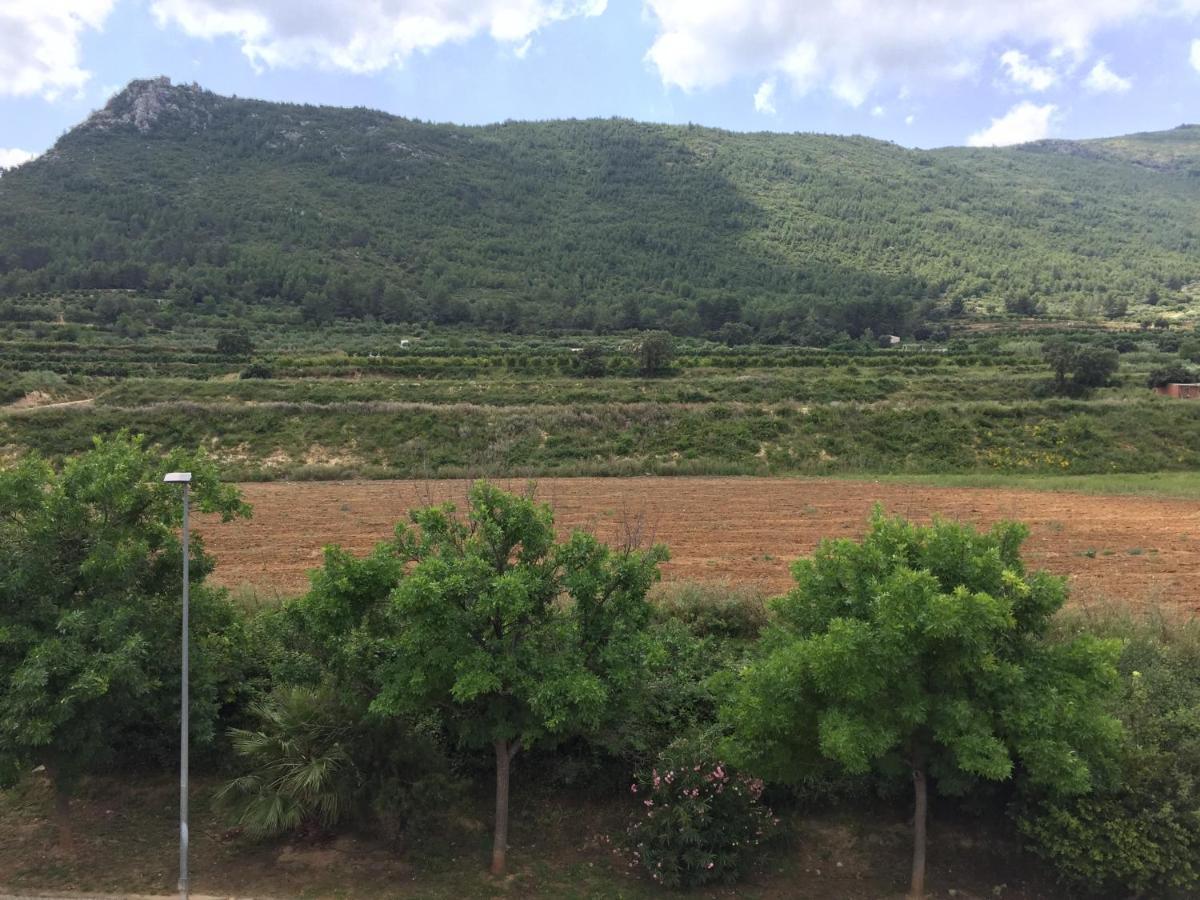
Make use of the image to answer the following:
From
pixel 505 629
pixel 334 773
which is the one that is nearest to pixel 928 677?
pixel 505 629

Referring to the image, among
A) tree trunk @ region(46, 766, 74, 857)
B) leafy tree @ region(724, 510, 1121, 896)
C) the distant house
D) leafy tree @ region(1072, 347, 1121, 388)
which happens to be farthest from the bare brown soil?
the distant house

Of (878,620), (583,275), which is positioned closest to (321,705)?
(878,620)

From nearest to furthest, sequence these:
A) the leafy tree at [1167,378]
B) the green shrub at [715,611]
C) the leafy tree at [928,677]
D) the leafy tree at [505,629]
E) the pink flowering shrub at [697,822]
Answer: the leafy tree at [928,677] → the leafy tree at [505,629] → the pink flowering shrub at [697,822] → the green shrub at [715,611] → the leafy tree at [1167,378]

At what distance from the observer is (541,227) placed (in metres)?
146

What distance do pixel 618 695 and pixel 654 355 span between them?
47.0 m

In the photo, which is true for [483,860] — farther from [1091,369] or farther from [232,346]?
[232,346]

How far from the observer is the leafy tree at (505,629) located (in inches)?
319

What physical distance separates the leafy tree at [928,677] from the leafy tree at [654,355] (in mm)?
46204

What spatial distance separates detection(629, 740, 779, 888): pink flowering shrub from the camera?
889cm

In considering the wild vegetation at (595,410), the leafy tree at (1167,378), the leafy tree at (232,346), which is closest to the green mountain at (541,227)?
the leafy tree at (232,346)

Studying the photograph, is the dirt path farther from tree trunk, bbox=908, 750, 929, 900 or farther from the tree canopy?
tree trunk, bbox=908, 750, 929, 900

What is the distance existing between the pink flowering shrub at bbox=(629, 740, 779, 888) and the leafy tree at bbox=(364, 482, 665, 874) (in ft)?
4.50

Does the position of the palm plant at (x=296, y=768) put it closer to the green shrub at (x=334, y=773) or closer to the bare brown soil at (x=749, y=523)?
the green shrub at (x=334, y=773)

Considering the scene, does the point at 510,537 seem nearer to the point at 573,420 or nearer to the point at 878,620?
the point at 878,620
